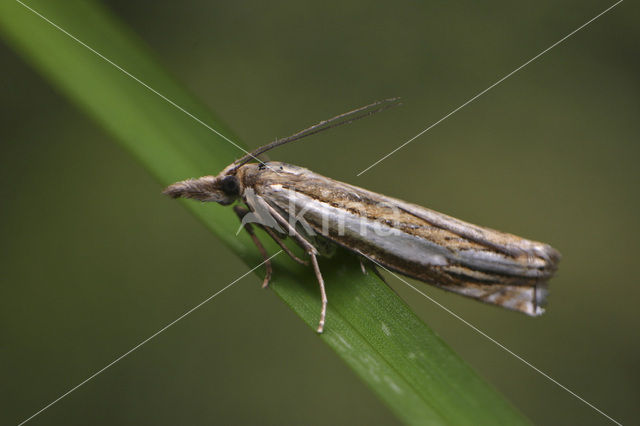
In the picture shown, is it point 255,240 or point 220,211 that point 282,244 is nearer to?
point 255,240

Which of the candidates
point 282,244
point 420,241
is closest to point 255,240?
point 282,244

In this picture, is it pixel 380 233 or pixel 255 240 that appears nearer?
pixel 380 233

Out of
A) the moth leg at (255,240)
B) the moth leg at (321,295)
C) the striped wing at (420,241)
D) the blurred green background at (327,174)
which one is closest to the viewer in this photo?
the moth leg at (321,295)

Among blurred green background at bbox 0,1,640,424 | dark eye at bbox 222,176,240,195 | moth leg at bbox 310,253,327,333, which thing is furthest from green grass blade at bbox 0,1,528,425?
blurred green background at bbox 0,1,640,424

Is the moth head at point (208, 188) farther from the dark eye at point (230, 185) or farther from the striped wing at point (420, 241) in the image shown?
the striped wing at point (420, 241)

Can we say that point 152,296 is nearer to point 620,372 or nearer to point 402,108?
point 402,108

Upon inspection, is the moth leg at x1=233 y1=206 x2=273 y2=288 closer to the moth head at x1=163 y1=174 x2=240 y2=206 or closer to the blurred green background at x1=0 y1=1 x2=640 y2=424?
the moth head at x1=163 y1=174 x2=240 y2=206

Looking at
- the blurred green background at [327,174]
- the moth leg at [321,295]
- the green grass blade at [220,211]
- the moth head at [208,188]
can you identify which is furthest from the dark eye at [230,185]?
the blurred green background at [327,174]
